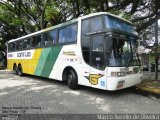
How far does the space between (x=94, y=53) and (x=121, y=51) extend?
108 centimetres

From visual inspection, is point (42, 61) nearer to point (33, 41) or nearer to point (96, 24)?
point (33, 41)

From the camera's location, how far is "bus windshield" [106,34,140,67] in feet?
28.2

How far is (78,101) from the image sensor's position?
27.2 ft

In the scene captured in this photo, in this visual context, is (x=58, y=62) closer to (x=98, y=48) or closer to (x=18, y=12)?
(x=98, y=48)

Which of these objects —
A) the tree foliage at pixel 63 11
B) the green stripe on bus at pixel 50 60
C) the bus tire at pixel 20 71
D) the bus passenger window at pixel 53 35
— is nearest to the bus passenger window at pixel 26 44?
the bus tire at pixel 20 71

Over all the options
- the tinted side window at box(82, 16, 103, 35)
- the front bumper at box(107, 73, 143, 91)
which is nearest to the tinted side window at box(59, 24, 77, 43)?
the tinted side window at box(82, 16, 103, 35)

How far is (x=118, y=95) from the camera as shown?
9.50 m

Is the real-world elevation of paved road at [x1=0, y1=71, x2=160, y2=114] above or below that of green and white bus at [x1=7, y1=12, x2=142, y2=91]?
below

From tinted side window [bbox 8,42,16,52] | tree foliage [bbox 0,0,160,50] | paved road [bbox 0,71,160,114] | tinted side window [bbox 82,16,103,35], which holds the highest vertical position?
tree foliage [bbox 0,0,160,50]

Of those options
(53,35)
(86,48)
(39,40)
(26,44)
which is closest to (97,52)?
(86,48)

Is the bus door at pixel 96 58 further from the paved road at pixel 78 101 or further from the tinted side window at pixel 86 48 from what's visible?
the paved road at pixel 78 101

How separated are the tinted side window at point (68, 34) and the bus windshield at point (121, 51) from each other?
2.16 metres

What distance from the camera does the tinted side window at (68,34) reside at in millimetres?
10462

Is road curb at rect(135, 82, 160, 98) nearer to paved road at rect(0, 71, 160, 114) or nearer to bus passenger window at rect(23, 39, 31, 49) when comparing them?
paved road at rect(0, 71, 160, 114)
